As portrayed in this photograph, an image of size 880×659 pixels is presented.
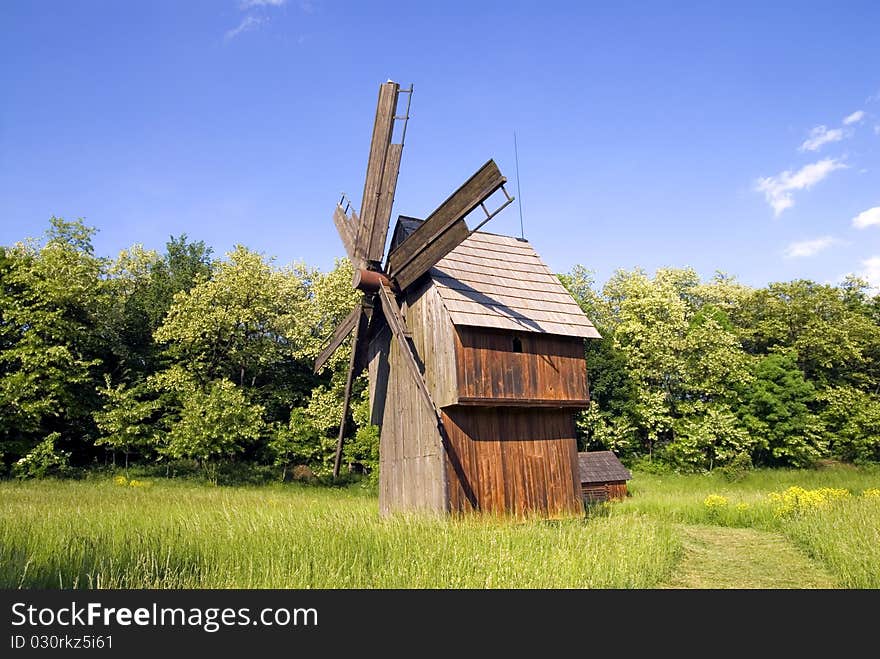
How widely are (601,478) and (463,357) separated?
18.5m

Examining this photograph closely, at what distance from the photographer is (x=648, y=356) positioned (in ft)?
137

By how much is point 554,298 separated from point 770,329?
3484 cm

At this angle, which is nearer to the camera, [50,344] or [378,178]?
[378,178]

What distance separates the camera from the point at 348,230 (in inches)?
691

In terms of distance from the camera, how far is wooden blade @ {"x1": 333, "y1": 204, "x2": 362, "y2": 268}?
55.5ft

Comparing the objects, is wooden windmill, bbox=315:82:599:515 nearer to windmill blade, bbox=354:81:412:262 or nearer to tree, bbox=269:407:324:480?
windmill blade, bbox=354:81:412:262

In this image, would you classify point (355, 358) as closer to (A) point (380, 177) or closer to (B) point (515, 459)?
(A) point (380, 177)

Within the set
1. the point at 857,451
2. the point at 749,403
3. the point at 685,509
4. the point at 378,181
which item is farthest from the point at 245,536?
the point at 857,451

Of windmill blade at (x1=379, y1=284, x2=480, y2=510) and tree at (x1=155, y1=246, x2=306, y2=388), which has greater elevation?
tree at (x1=155, y1=246, x2=306, y2=388)

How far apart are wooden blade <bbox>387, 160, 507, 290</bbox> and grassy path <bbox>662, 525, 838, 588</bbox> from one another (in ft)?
26.3

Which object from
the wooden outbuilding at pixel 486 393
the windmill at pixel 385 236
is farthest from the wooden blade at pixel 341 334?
the wooden outbuilding at pixel 486 393

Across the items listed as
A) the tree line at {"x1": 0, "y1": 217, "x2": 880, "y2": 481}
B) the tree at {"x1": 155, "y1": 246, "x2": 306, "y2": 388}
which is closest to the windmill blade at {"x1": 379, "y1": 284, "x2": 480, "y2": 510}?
the tree line at {"x1": 0, "y1": 217, "x2": 880, "y2": 481}

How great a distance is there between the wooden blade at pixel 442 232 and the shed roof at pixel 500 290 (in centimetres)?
61

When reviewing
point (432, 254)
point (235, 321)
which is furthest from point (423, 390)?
point (235, 321)
